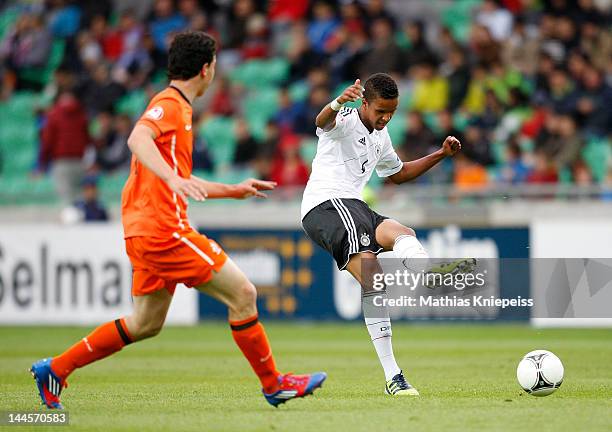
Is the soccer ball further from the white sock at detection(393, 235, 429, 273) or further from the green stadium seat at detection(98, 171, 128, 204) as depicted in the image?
the green stadium seat at detection(98, 171, 128, 204)

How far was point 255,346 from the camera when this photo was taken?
24.9 feet

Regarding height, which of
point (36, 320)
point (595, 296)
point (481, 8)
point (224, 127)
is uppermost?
point (481, 8)

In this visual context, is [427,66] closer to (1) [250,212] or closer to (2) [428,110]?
(2) [428,110]

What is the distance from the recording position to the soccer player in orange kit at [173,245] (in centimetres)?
739

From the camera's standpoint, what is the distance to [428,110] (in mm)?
19734

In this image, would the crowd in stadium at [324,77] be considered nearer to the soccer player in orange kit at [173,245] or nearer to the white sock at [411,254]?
the white sock at [411,254]

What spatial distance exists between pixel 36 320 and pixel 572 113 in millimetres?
8809

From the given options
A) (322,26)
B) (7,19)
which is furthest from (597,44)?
(7,19)

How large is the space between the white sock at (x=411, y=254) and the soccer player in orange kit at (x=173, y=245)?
1260mm

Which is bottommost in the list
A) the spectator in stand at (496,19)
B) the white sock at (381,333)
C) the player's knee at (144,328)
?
the white sock at (381,333)

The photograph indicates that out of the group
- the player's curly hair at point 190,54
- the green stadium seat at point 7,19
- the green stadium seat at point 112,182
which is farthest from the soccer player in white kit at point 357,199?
the green stadium seat at point 7,19

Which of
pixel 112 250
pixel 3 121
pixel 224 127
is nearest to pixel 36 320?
pixel 112 250

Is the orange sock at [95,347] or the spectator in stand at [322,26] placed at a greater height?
the spectator in stand at [322,26]

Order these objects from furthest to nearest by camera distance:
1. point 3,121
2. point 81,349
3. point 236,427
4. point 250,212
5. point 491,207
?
point 3,121 → point 250,212 → point 491,207 → point 81,349 → point 236,427
